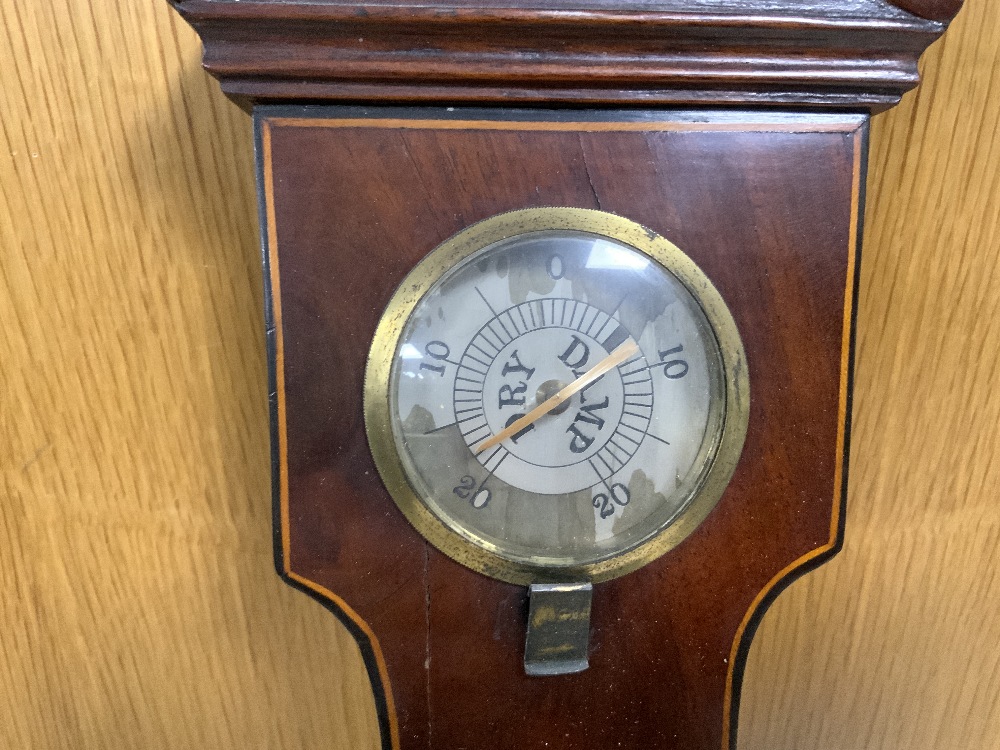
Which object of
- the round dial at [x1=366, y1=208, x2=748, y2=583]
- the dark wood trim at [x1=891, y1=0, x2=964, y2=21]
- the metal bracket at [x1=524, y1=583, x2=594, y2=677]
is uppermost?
the dark wood trim at [x1=891, y1=0, x2=964, y2=21]

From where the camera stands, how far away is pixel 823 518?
0.52 metres

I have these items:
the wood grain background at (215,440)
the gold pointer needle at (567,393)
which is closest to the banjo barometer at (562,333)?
the gold pointer needle at (567,393)

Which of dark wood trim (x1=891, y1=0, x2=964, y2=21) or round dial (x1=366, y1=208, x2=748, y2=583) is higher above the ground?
dark wood trim (x1=891, y1=0, x2=964, y2=21)

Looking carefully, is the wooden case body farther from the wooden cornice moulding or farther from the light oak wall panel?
the light oak wall panel

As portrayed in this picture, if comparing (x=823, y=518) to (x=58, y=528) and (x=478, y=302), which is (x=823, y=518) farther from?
(x=58, y=528)

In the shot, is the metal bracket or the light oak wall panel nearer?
the metal bracket

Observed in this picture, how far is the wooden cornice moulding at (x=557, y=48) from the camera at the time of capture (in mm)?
406

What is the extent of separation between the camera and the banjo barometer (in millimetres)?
430

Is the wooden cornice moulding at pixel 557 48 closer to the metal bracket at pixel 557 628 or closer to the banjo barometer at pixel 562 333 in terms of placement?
the banjo barometer at pixel 562 333

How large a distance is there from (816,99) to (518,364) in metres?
0.26

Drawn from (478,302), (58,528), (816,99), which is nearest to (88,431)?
(58,528)

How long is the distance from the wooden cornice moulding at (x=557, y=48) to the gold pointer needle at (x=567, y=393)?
163mm

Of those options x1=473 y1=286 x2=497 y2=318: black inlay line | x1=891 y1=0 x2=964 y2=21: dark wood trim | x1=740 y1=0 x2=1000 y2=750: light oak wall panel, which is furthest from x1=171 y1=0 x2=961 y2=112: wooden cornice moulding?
x1=740 y1=0 x2=1000 y2=750: light oak wall panel

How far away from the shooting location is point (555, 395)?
0.48 meters
